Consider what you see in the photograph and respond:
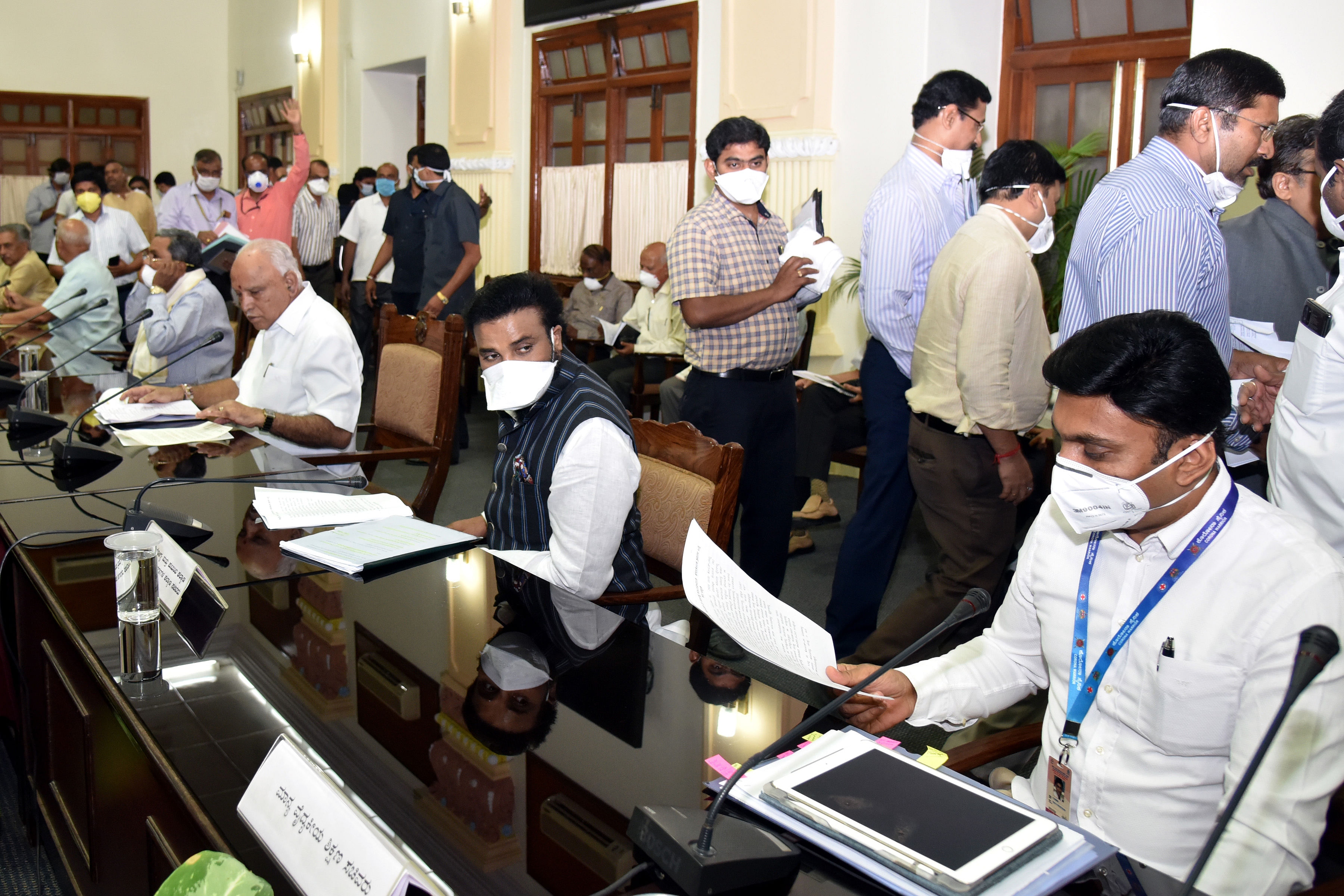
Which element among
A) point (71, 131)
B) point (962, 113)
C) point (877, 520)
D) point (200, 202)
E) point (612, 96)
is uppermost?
point (71, 131)

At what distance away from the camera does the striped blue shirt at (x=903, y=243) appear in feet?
8.98

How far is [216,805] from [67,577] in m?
0.78

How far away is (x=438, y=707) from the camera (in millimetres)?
1125

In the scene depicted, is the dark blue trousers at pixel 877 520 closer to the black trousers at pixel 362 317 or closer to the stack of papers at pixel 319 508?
the stack of papers at pixel 319 508

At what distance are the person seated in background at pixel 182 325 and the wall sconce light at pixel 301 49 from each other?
691 cm

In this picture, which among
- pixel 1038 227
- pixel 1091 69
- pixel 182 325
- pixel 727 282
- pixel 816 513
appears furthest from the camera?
pixel 1091 69

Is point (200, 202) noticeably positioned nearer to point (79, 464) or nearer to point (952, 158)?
point (79, 464)

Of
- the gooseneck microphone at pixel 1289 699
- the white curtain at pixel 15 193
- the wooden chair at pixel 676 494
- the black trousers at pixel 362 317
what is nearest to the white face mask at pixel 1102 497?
the gooseneck microphone at pixel 1289 699

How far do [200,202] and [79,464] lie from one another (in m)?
6.52

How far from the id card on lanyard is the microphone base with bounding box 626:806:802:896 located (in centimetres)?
43

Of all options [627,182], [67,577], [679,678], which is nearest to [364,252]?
[627,182]

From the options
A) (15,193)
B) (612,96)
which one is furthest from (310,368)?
(15,193)

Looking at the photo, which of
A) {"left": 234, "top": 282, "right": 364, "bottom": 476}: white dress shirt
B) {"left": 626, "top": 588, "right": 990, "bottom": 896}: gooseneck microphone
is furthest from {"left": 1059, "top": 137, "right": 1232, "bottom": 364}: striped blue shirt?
{"left": 234, "top": 282, "right": 364, "bottom": 476}: white dress shirt

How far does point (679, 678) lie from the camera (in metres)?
1.21
